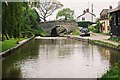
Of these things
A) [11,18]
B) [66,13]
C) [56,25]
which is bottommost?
[11,18]

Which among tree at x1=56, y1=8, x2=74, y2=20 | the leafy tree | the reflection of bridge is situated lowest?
the leafy tree

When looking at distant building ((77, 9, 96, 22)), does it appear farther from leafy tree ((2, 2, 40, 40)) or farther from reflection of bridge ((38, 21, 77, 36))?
leafy tree ((2, 2, 40, 40))

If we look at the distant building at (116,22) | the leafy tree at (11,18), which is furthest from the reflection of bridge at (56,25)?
the leafy tree at (11,18)

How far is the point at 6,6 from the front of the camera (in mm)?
22281

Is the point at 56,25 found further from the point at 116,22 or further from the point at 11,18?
the point at 11,18

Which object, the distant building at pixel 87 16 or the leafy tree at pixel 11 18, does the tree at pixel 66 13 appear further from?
the leafy tree at pixel 11 18

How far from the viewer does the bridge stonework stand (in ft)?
291

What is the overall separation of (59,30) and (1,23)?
7994 centimetres

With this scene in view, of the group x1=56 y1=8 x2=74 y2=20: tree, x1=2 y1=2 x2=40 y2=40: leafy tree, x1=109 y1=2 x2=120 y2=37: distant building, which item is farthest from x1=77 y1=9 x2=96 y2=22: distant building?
x1=2 y1=2 x2=40 y2=40: leafy tree

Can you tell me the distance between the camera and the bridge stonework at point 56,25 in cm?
8879

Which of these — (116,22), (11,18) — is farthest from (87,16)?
(11,18)

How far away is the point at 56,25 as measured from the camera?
8956 cm

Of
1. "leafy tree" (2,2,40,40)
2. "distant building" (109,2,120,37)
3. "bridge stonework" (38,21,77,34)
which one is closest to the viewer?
"leafy tree" (2,2,40,40)

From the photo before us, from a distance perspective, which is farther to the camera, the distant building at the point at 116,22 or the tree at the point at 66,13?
the tree at the point at 66,13
